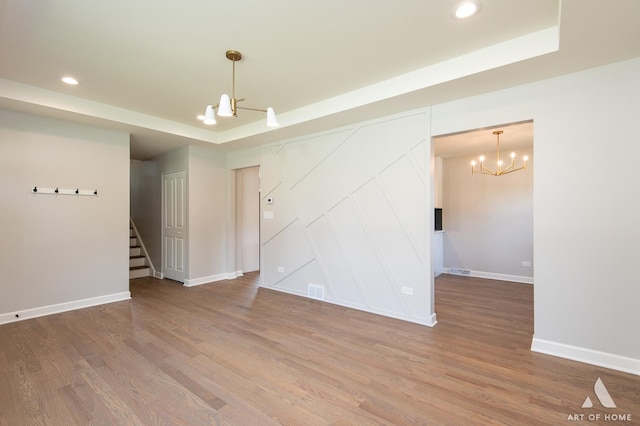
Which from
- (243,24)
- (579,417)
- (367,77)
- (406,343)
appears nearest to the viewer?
(579,417)

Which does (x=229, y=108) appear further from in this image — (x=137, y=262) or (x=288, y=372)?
(x=137, y=262)

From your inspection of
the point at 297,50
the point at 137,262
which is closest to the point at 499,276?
the point at 297,50

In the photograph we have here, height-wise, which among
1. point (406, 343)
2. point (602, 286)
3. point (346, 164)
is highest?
point (346, 164)

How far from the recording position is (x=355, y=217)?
163 inches

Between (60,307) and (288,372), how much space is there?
367cm

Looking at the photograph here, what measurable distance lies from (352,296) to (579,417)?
2605 millimetres

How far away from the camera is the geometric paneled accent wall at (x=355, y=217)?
11.8 feet

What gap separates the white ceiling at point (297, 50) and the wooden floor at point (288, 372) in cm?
264

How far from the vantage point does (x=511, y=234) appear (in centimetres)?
595

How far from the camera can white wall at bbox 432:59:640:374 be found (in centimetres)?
246

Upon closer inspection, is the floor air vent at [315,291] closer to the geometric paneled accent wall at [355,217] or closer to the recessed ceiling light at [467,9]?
the geometric paneled accent wall at [355,217]

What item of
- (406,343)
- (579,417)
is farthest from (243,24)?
(579,417)

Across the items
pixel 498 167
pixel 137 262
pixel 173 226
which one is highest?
pixel 498 167

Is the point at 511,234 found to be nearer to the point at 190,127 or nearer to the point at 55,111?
the point at 190,127
